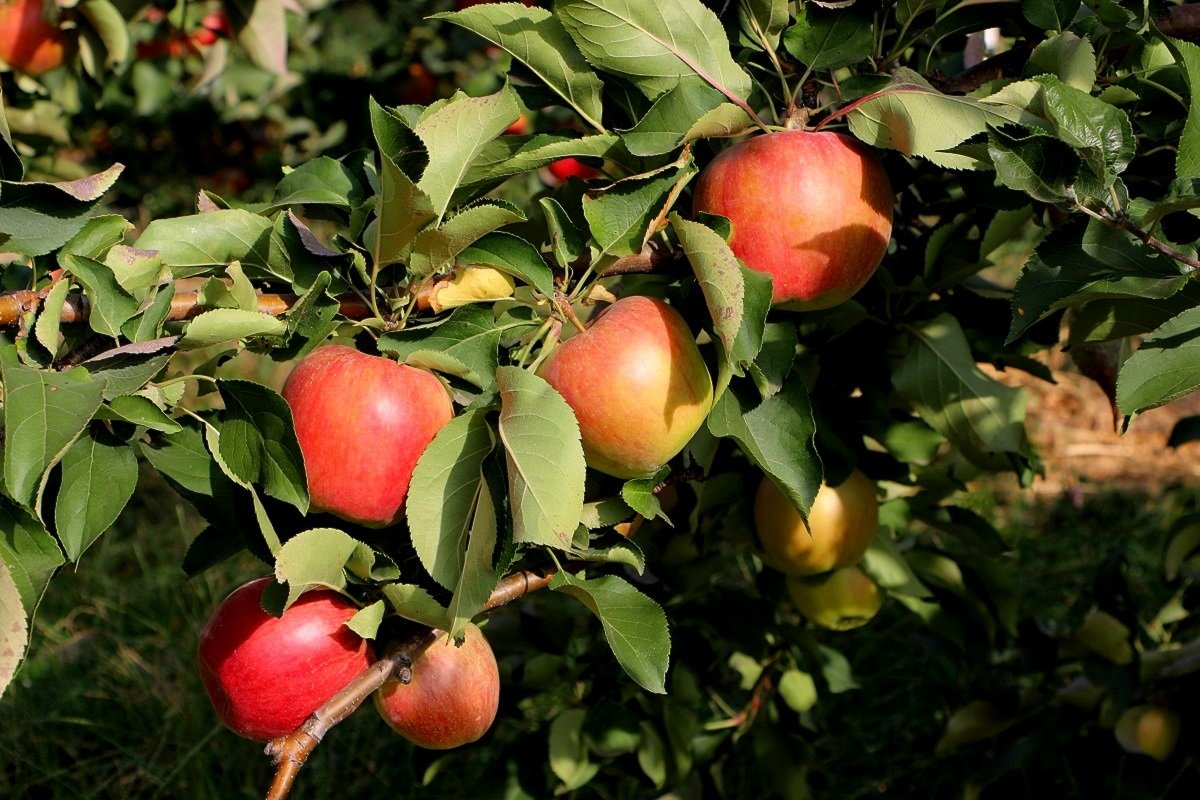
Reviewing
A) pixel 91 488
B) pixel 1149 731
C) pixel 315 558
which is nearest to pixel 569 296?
pixel 315 558

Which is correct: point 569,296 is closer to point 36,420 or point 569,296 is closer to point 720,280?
point 720,280

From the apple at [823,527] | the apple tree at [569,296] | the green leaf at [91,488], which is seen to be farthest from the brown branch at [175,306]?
the apple at [823,527]

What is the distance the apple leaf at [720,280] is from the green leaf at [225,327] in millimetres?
324

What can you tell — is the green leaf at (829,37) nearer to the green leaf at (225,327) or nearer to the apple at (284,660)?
the green leaf at (225,327)

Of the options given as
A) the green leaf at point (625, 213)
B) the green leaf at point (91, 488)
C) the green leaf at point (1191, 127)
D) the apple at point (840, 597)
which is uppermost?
the green leaf at point (1191, 127)

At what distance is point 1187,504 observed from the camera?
105 inches

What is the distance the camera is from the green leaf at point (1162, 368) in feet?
2.69

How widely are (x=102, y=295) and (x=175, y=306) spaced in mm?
81

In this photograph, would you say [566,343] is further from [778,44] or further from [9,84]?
[9,84]

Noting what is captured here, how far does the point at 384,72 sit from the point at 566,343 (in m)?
2.00

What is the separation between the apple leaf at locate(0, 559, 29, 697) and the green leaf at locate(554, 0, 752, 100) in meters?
0.59

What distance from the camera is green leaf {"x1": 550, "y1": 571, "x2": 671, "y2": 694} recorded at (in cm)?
90

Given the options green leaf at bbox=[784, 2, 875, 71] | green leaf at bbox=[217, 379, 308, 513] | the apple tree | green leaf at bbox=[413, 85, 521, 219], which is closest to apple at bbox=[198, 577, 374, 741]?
the apple tree

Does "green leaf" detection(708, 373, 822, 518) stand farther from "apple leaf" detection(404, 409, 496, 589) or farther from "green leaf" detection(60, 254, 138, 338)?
"green leaf" detection(60, 254, 138, 338)
